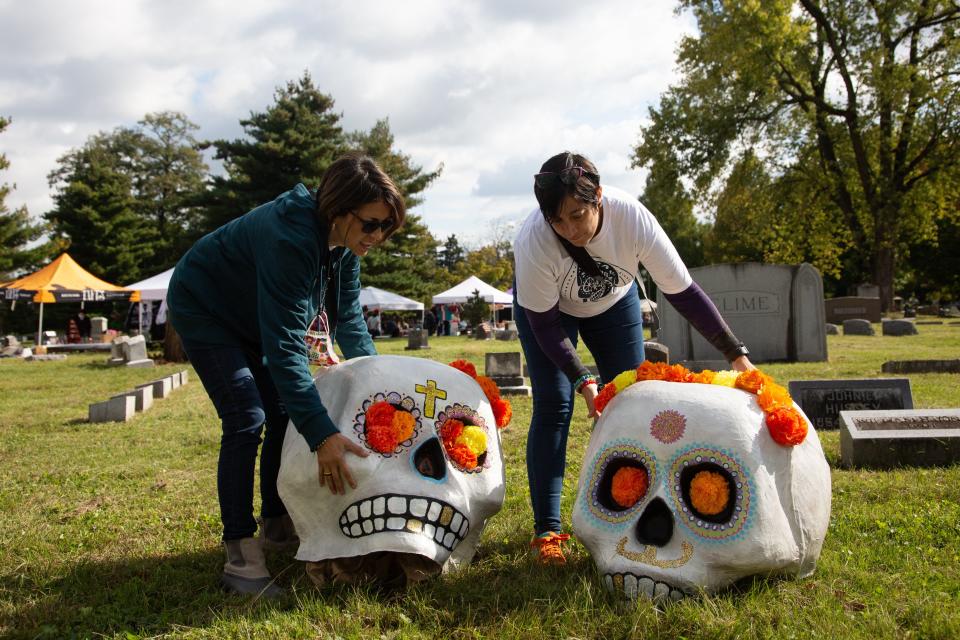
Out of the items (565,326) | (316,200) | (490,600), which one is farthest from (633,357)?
(316,200)

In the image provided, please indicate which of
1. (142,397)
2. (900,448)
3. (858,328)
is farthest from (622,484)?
(858,328)

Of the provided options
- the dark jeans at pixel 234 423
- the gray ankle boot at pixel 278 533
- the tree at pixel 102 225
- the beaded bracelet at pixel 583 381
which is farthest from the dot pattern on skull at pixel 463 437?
the tree at pixel 102 225

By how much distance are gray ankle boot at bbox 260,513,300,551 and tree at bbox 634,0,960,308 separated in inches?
1151

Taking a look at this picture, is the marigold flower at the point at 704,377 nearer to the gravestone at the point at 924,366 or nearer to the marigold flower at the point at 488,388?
the marigold flower at the point at 488,388

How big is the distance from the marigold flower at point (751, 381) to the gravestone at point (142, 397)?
8.32 meters

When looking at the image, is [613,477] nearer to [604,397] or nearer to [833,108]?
[604,397]

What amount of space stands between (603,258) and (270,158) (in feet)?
107

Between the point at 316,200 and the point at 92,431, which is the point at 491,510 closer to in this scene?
the point at 316,200

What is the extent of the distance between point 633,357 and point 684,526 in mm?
1177

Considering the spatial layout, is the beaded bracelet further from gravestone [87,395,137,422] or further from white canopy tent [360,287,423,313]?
white canopy tent [360,287,423,313]

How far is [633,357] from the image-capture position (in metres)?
3.74

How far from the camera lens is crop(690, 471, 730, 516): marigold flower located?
2.68m

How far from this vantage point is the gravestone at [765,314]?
45.8ft

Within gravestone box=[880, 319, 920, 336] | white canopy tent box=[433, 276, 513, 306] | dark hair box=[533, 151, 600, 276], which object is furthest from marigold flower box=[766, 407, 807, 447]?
white canopy tent box=[433, 276, 513, 306]
